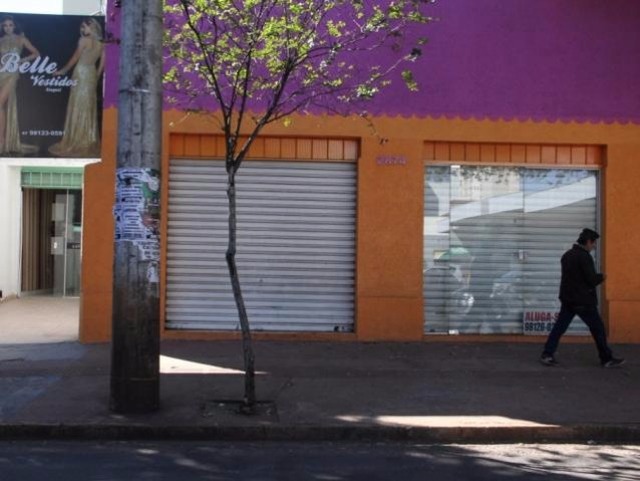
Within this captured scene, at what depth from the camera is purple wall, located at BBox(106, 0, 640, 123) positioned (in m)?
11.7

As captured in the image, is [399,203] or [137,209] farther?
[399,203]

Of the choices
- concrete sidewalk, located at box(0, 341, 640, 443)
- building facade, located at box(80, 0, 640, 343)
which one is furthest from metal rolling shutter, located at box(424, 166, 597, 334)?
concrete sidewalk, located at box(0, 341, 640, 443)

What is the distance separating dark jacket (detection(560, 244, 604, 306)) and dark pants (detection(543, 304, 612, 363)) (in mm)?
85

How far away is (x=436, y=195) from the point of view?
11969 mm

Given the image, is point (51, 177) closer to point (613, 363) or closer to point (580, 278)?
point (580, 278)

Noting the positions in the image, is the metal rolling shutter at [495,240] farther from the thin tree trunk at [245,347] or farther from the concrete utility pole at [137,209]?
the concrete utility pole at [137,209]

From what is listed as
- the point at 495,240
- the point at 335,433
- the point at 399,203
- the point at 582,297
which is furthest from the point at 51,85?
the point at 582,297

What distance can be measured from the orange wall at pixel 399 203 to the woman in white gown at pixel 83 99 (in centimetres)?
41

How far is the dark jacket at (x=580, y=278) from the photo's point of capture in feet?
32.4

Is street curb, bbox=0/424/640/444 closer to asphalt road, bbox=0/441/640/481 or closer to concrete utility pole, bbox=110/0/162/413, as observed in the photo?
asphalt road, bbox=0/441/640/481

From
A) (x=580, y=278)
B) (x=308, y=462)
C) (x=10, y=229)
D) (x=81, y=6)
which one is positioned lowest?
(x=308, y=462)

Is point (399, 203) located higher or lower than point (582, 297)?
higher

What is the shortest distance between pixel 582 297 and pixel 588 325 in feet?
1.26

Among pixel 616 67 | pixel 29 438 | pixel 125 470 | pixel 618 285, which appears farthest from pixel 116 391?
pixel 616 67
